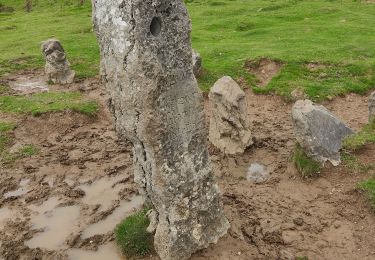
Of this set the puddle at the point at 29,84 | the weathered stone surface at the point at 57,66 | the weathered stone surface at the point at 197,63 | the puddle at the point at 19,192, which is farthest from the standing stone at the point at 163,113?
the weathered stone surface at the point at 57,66

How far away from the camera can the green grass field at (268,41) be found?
2348 cm

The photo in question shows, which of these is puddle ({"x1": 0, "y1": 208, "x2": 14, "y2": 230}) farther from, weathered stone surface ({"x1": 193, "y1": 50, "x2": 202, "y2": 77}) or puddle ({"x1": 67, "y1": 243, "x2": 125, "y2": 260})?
weathered stone surface ({"x1": 193, "y1": 50, "x2": 202, "y2": 77})

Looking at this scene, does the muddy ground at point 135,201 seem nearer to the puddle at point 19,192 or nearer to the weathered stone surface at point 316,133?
the puddle at point 19,192

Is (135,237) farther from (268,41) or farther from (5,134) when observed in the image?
(268,41)

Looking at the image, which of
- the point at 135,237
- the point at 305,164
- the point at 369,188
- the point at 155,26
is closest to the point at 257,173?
the point at 305,164

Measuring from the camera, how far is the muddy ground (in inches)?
474

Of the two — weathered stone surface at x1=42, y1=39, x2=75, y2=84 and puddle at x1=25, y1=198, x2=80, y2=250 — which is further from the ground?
weathered stone surface at x1=42, y1=39, x2=75, y2=84

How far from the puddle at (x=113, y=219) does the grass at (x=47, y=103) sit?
288 inches

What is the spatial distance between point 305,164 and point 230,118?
10.4ft

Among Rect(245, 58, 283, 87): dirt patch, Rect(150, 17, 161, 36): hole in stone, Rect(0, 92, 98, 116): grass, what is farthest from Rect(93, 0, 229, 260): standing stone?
Rect(245, 58, 283, 87): dirt patch

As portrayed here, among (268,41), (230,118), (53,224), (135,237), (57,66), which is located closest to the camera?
(135,237)

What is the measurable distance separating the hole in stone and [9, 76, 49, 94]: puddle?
16384 millimetres

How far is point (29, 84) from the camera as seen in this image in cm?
2603

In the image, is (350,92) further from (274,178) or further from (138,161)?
(138,161)
